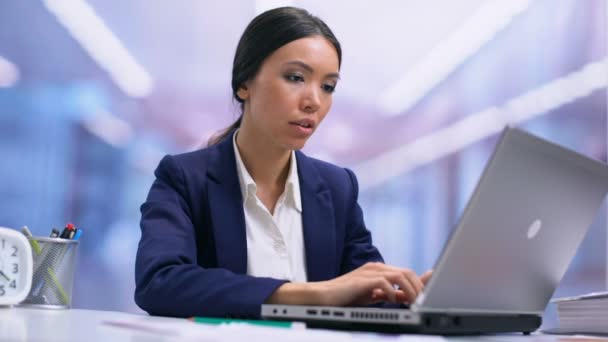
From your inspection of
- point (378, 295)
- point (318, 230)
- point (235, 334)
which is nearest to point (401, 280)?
point (378, 295)

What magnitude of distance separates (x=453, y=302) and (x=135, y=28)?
7.87ft

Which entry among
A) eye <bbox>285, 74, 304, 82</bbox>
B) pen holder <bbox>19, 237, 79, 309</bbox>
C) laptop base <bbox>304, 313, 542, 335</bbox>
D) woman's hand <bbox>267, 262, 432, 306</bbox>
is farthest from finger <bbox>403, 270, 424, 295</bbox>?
pen holder <bbox>19, 237, 79, 309</bbox>

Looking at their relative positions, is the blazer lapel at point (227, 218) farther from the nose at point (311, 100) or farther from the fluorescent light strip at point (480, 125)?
the fluorescent light strip at point (480, 125)

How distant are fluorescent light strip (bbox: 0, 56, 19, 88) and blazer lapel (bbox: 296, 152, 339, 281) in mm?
1684

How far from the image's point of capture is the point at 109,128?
2957mm

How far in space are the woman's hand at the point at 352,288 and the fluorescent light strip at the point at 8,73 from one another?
2206 mm

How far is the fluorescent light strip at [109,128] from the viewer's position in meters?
2.95

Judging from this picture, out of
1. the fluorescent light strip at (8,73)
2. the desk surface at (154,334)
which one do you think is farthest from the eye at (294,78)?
the fluorescent light strip at (8,73)

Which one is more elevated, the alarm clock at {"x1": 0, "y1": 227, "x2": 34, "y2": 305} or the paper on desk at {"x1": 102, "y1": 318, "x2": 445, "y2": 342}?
the alarm clock at {"x1": 0, "y1": 227, "x2": 34, "y2": 305}

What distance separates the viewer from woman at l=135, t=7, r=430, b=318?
5.07 ft

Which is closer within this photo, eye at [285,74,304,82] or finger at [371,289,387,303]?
finger at [371,289,387,303]

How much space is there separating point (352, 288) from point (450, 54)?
2.19 m

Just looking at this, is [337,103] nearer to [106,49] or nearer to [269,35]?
[106,49]

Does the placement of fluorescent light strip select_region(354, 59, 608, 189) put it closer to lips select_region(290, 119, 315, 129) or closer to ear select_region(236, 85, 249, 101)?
ear select_region(236, 85, 249, 101)
